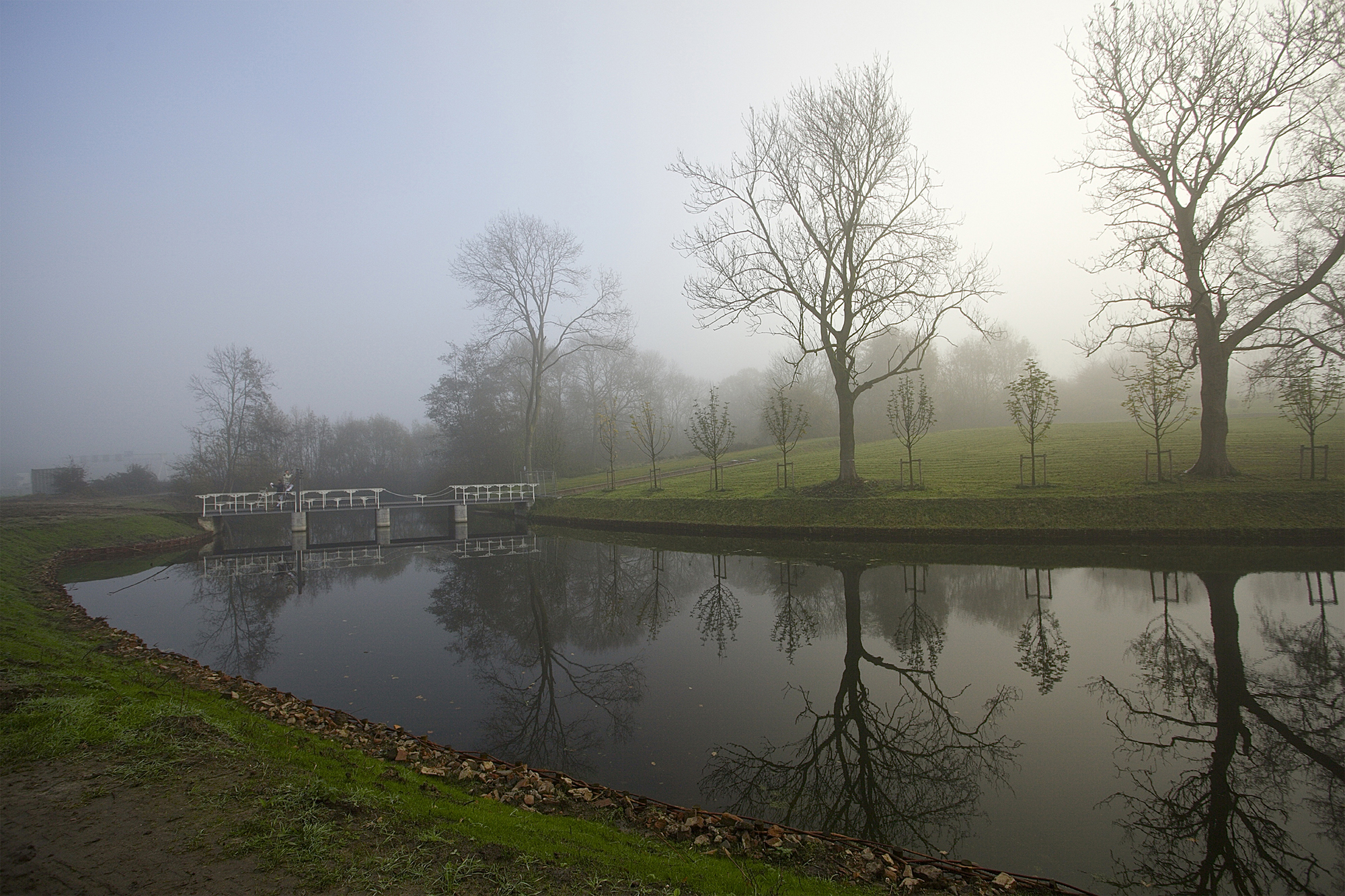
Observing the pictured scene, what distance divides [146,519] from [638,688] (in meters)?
29.4

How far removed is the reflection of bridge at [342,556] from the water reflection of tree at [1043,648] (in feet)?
50.8

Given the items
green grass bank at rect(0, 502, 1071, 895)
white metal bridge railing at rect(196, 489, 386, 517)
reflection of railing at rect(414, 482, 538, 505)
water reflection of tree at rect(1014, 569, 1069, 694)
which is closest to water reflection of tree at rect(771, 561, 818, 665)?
water reflection of tree at rect(1014, 569, 1069, 694)

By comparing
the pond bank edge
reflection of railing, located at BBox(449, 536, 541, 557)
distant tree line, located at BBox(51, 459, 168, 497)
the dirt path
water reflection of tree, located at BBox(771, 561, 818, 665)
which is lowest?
reflection of railing, located at BBox(449, 536, 541, 557)

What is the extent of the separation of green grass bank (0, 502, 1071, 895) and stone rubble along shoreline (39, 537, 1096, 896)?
5 centimetres

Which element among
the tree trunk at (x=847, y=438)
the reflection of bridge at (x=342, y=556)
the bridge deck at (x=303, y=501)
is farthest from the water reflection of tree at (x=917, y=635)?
the bridge deck at (x=303, y=501)

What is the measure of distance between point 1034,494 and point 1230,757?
13.5m

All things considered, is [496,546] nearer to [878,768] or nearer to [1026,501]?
[1026,501]

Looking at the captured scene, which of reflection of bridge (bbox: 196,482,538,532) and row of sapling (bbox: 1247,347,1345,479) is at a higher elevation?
row of sapling (bbox: 1247,347,1345,479)

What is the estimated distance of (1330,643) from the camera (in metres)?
7.82

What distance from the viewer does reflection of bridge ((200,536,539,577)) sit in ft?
64.4

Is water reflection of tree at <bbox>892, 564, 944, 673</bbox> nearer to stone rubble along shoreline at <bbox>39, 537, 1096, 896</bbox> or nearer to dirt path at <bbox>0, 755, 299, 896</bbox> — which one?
stone rubble along shoreline at <bbox>39, 537, 1096, 896</bbox>

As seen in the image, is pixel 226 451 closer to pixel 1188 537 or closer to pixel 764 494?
pixel 764 494

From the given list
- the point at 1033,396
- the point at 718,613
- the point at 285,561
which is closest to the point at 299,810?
the point at 718,613

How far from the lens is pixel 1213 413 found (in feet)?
58.1
